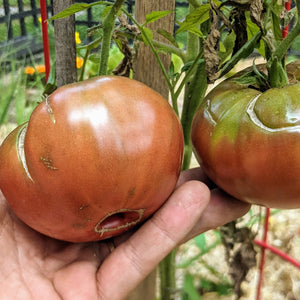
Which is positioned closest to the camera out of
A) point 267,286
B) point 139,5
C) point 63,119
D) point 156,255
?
point 63,119

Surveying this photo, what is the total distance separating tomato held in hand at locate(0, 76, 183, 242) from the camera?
22.1 inches

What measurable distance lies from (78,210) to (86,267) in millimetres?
192

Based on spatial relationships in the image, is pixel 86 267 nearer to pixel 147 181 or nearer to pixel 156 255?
pixel 156 255

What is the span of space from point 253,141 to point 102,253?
372 millimetres

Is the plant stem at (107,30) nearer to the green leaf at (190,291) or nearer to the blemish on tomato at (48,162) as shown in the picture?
the blemish on tomato at (48,162)

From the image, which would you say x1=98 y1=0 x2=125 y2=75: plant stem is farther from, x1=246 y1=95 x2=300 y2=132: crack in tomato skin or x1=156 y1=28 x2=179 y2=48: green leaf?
x1=246 y1=95 x2=300 y2=132: crack in tomato skin

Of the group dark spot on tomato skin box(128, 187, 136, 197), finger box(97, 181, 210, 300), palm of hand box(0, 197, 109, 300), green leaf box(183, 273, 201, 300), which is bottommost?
green leaf box(183, 273, 201, 300)

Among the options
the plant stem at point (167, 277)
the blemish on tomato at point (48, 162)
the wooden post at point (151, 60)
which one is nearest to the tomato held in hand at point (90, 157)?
the blemish on tomato at point (48, 162)

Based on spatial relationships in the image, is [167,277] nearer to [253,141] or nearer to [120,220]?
[120,220]

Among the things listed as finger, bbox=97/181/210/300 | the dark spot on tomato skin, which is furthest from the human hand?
the dark spot on tomato skin

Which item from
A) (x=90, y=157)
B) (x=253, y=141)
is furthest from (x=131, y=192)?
(x=253, y=141)

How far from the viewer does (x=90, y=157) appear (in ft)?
1.83

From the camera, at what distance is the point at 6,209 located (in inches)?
31.3

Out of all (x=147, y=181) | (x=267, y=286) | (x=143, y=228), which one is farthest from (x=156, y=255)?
(x=267, y=286)
